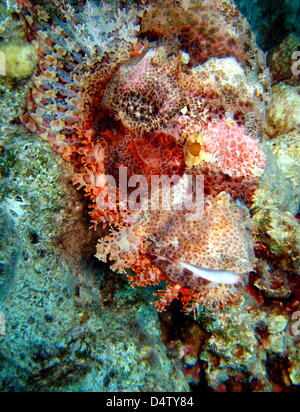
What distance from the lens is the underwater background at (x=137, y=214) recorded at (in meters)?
2.54

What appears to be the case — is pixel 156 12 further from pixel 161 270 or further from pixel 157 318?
pixel 157 318

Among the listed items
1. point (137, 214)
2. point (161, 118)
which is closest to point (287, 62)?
point (161, 118)

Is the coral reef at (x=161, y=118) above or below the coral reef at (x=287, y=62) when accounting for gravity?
below

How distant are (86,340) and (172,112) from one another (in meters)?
2.81

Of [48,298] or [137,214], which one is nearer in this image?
[137,214]

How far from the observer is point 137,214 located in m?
2.67

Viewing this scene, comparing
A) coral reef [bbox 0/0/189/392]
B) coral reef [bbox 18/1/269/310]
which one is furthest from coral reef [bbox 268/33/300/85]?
coral reef [bbox 0/0/189/392]

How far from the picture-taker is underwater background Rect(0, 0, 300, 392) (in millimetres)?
Result: 2535

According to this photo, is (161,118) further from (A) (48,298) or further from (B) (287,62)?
(B) (287,62)

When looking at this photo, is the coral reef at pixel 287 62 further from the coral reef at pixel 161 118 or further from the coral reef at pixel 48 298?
the coral reef at pixel 48 298

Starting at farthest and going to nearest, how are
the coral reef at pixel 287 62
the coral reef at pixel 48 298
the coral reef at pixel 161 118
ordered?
the coral reef at pixel 287 62 < the coral reef at pixel 48 298 < the coral reef at pixel 161 118

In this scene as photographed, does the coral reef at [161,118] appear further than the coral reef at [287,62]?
No

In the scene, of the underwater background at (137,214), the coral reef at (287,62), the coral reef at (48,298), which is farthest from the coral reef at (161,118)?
the coral reef at (287,62)

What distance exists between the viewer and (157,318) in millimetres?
4129
